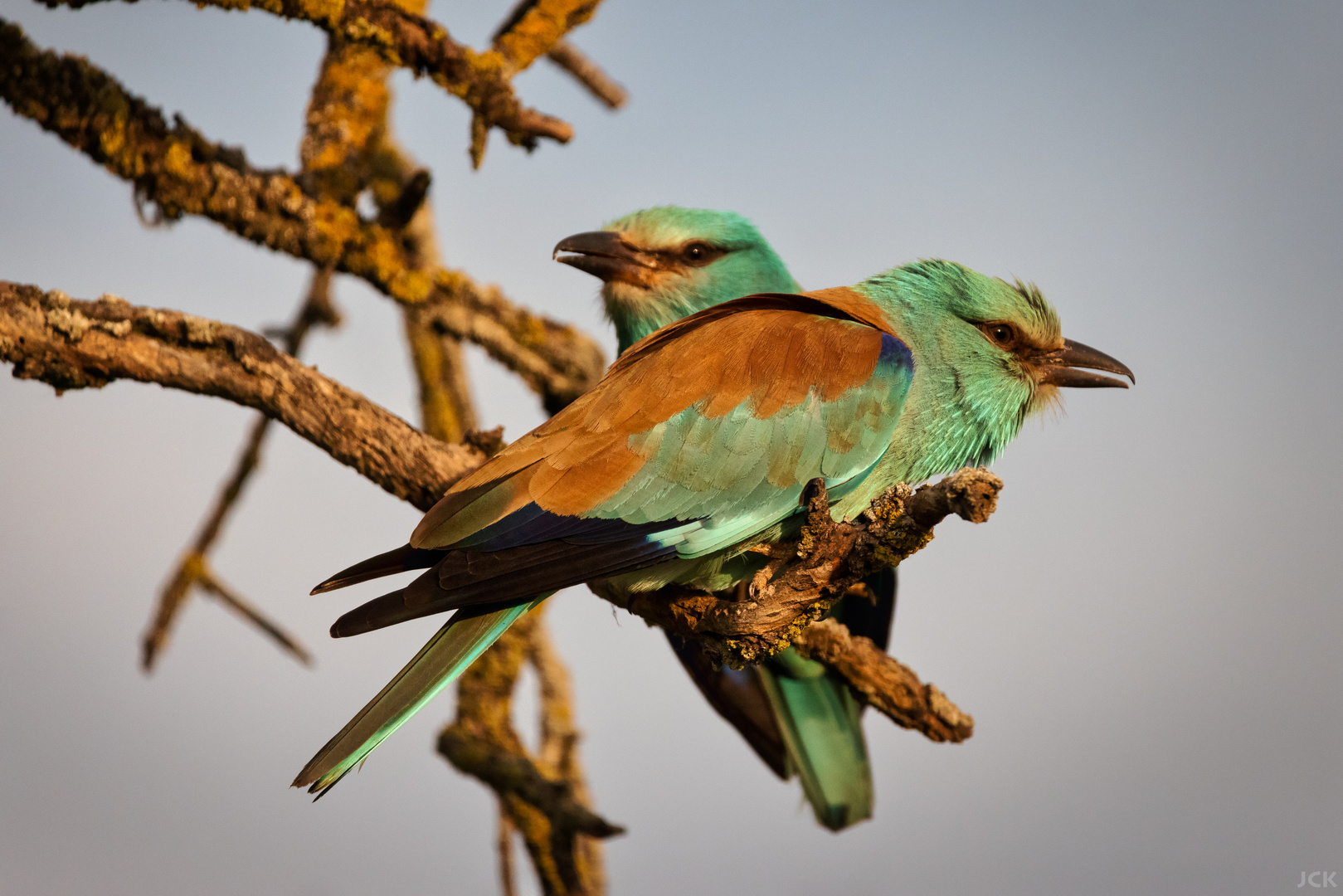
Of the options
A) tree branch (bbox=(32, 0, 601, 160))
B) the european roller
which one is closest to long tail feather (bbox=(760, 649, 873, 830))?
the european roller

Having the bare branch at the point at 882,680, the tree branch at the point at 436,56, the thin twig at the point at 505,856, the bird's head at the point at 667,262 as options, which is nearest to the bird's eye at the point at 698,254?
the bird's head at the point at 667,262

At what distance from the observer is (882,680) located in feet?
9.02

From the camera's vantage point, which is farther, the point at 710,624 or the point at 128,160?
the point at 128,160

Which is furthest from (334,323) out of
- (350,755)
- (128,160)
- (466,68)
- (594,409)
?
(350,755)

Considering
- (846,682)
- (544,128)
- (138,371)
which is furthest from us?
(544,128)

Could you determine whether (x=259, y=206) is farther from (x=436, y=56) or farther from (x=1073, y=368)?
(x=1073, y=368)

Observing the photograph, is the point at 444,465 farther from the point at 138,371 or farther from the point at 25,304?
the point at 25,304

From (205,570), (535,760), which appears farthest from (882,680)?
(205,570)

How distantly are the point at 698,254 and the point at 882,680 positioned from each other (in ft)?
5.01

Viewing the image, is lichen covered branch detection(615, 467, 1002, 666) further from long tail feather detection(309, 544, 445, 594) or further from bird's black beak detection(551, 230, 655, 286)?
bird's black beak detection(551, 230, 655, 286)

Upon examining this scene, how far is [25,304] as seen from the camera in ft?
7.71

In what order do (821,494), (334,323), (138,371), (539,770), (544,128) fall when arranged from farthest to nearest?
(334,323) < (539,770) < (544,128) < (138,371) < (821,494)

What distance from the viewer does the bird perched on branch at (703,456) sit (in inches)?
79.6

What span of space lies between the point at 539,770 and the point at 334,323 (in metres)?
2.33
